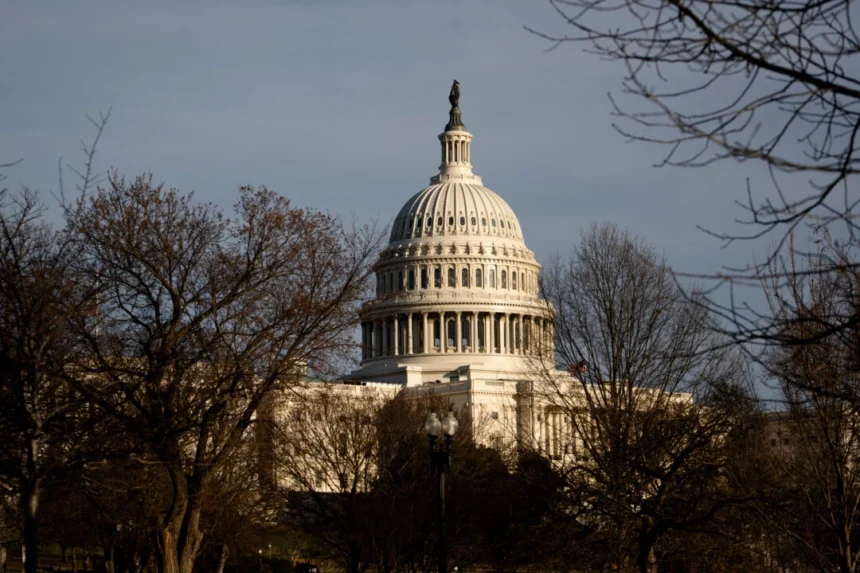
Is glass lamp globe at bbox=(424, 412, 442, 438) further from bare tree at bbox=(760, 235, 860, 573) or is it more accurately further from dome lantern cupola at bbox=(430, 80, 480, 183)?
dome lantern cupola at bbox=(430, 80, 480, 183)

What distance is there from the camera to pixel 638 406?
3750cm

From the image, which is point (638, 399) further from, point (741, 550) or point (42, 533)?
point (42, 533)

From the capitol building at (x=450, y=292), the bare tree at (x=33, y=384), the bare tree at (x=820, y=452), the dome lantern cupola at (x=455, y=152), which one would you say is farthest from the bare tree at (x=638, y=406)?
the dome lantern cupola at (x=455, y=152)

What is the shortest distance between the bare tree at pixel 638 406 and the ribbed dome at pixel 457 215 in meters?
121

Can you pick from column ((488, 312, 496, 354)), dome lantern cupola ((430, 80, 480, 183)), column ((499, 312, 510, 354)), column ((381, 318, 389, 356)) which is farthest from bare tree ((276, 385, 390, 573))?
Answer: dome lantern cupola ((430, 80, 480, 183))

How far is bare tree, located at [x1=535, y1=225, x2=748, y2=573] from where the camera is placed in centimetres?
3253

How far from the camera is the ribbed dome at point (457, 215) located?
6383 inches

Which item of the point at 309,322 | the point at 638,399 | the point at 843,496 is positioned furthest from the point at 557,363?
the point at 843,496

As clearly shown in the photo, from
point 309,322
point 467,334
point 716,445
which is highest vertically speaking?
point 467,334

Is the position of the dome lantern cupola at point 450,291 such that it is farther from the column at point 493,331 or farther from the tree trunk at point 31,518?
the tree trunk at point 31,518

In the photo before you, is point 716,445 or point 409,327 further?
point 409,327

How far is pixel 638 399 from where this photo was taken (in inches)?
1431

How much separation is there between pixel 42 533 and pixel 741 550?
30.9 m

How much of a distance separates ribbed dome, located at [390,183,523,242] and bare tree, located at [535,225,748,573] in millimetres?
120884
